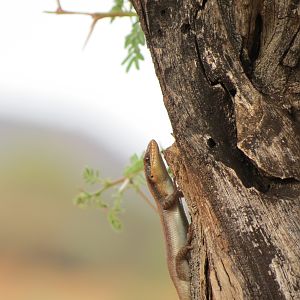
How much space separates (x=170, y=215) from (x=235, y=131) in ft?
2.83

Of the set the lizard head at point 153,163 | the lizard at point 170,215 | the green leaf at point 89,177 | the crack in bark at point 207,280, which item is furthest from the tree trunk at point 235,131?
the green leaf at point 89,177

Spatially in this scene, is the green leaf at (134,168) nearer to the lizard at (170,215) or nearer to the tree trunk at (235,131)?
the lizard at (170,215)

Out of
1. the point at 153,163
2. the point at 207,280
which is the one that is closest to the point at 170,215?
the point at 153,163

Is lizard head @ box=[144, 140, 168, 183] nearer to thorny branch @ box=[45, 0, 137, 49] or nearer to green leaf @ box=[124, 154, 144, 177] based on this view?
green leaf @ box=[124, 154, 144, 177]

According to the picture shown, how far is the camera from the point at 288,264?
1.39m

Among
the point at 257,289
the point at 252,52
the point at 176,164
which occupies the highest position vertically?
the point at 252,52

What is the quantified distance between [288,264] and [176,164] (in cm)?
44

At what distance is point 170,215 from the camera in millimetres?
2346

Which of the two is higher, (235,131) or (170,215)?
(170,215)

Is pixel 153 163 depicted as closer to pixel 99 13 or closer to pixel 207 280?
pixel 99 13

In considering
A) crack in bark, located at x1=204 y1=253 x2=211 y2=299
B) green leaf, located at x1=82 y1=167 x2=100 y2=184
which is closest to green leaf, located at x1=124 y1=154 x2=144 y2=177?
green leaf, located at x1=82 y1=167 x2=100 y2=184

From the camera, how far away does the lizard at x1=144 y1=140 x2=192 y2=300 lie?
204 cm

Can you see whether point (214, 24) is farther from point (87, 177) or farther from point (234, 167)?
point (87, 177)

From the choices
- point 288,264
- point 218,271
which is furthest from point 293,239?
point 218,271
